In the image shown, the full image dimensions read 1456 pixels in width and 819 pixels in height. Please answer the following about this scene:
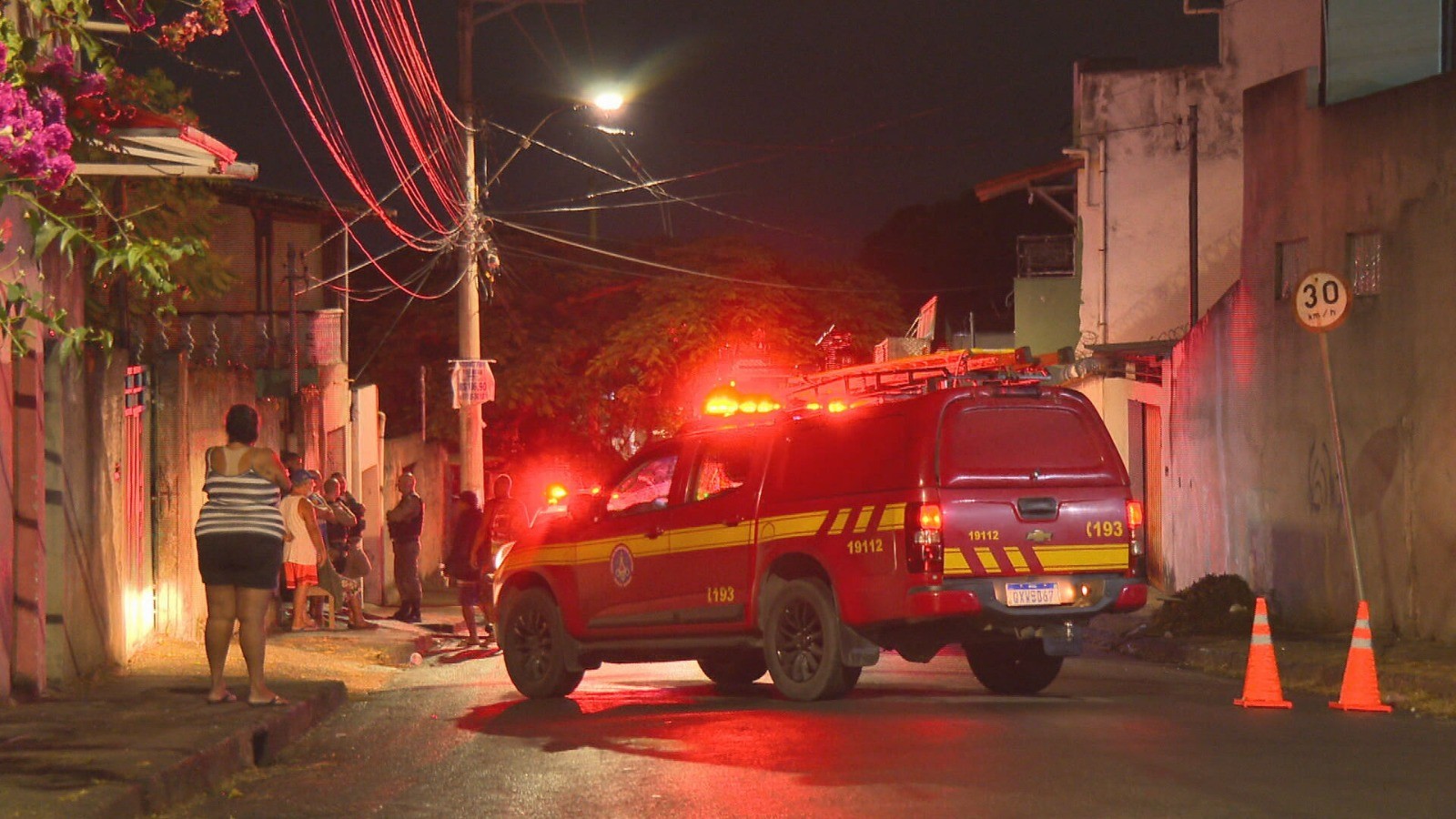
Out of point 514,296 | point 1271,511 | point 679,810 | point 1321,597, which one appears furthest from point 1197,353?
point 514,296

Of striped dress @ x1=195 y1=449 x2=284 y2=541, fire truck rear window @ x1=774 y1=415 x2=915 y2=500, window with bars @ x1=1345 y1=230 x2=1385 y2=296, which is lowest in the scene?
striped dress @ x1=195 y1=449 x2=284 y2=541

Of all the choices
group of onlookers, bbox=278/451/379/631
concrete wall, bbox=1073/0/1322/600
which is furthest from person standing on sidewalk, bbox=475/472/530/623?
concrete wall, bbox=1073/0/1322/600

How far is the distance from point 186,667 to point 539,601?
2.57m

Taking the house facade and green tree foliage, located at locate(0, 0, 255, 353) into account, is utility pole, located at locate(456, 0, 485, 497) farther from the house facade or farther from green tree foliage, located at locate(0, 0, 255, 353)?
green tree foliage, located at locate(0, 0, 255, 353)

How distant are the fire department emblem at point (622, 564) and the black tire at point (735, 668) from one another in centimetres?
100

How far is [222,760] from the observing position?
9281mm

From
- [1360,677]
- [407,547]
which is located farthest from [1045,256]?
[1360,677]

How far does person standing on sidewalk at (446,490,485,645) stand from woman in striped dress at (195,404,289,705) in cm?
800

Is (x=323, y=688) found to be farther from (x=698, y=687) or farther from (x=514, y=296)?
(x=514, y=296)

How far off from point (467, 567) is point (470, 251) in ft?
24.0

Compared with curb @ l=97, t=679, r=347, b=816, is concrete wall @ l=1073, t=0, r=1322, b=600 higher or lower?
higher

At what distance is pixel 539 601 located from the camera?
13484 mm

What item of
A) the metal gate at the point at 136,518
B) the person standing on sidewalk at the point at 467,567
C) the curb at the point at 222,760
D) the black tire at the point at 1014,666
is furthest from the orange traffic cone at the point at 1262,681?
the person standing on sidewalk at the point at 467,567

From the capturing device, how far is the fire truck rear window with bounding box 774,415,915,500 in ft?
36.5
